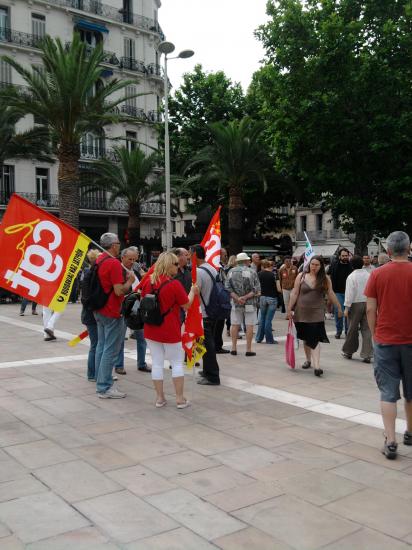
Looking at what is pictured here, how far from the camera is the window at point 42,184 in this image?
40.1 metres

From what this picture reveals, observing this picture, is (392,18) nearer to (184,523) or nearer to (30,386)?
(30,386)

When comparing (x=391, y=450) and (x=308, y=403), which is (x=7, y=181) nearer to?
(x=308, y=403)

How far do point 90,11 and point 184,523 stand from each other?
1757 inches

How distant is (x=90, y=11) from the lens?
139ft

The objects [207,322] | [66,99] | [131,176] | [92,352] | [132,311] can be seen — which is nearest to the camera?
[132,311]

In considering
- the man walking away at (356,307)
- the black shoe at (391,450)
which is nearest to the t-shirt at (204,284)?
the man walking away at (356,307)

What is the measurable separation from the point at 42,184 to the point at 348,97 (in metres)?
25.0

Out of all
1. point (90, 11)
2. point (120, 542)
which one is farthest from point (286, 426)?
point (90, 11)

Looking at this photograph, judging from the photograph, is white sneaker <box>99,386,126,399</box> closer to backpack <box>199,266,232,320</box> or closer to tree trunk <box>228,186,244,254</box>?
backpack <box>199,266,232,320</box>

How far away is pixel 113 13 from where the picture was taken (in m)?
43.8

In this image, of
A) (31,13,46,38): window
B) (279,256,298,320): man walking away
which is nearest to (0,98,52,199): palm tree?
(31,13,46,38): window

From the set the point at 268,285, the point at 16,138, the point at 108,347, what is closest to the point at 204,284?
the point at 108,347

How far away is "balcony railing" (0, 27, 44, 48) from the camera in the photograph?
38.0 metres

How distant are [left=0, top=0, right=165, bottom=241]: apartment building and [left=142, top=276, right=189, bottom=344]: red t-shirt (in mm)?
31561
